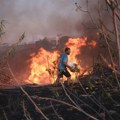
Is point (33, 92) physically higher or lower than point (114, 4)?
lower

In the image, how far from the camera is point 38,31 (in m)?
26.1

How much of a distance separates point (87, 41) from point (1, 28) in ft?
35.4

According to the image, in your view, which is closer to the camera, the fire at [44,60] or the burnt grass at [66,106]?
the burnt grass at [66,106]

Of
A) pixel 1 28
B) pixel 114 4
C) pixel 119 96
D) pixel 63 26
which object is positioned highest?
pixel 63 26

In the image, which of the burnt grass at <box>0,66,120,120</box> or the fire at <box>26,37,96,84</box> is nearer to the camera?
the burnt grass at <box>0,66,120,120</box>

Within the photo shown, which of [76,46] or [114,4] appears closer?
[114,4]

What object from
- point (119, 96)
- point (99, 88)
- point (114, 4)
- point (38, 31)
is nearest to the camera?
point (114, 4)

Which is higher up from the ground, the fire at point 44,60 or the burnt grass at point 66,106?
the fire at point 44,60

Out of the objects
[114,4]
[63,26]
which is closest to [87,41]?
[63,26]

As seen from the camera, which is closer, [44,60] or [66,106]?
[66,106]

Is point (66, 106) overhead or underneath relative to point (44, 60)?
underneath

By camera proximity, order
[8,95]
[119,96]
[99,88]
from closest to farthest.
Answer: [119,96] → [99,88] → [8,95]

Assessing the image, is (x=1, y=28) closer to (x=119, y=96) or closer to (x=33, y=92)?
(x=33, y=92)

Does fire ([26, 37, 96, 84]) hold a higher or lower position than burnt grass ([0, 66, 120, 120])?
higher
